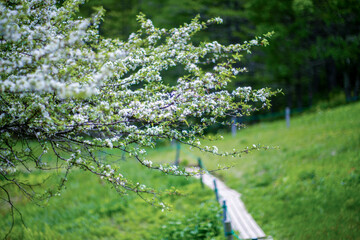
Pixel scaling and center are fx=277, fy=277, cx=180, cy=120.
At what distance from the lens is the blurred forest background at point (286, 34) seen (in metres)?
7.80

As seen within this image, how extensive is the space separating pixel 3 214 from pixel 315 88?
72.1 ft

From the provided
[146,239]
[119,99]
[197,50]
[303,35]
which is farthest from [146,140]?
[303,35]

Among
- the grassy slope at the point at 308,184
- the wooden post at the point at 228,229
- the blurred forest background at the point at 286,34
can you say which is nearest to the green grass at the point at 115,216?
the wooden post at the point at 228,229

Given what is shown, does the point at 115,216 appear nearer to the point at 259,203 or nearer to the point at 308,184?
the point at 259,203

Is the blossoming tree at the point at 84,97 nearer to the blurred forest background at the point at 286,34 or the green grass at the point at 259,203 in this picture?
the green grass at the point at 259,203

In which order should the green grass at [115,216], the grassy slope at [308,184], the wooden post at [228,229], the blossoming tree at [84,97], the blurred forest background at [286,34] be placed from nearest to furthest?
the blossoming tree at [84,97] < the wooden post at [228,229] < the grassy slope at [308,184] < the green grass at [115,216] < the blurred forest background at [286,34]

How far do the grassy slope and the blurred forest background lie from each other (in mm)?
2582

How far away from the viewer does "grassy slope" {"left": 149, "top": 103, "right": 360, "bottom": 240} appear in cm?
558

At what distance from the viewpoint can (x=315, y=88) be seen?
72.7 ft

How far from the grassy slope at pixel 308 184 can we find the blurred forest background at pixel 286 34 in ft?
8.47

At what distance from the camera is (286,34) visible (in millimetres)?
10227

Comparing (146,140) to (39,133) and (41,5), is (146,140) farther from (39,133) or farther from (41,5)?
(41,5)

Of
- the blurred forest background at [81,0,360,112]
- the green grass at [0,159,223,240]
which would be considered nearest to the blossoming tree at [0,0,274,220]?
the green grass at [0,159,223,240]

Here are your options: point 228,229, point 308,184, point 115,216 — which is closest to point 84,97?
point 228,229
